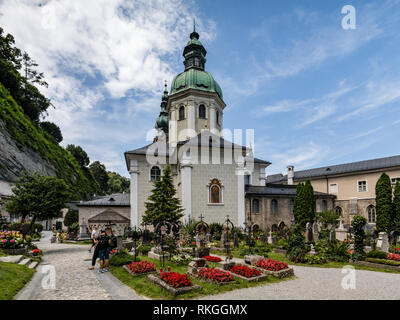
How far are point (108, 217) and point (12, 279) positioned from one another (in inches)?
619

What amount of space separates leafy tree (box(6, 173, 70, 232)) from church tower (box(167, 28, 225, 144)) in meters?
15.2

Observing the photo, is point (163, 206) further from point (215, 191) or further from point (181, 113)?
point (181, 113)

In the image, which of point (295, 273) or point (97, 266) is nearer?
point (295, 273)

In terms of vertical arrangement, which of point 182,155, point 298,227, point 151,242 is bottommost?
point 151,242

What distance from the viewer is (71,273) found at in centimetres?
1014

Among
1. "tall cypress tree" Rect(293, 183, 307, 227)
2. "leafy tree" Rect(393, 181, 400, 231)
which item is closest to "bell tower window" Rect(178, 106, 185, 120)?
"tall cypress tree" Rect(293, 183, 307, 227)

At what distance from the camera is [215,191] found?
23.8 m

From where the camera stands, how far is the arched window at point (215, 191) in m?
23.6

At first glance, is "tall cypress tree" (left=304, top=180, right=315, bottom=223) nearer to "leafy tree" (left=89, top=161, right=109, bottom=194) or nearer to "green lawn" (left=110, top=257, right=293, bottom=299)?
"green lawn" (left=110, top=257, right=293, bottom=299)

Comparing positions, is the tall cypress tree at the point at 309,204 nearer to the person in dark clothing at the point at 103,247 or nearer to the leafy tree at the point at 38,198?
the person in dark clothing at the point at 103,247

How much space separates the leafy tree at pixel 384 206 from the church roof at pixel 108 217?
25.8 m
